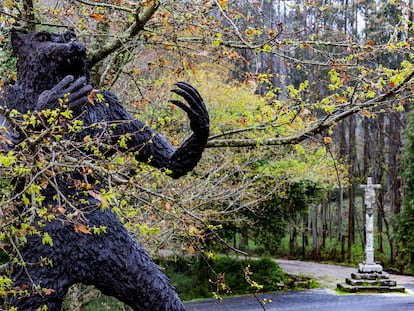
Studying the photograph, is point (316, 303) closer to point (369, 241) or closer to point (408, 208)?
point (369, 241)

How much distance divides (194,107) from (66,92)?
2.07 ft

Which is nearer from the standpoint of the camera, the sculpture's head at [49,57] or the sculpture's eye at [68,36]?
the sculpture's head at [49,57]

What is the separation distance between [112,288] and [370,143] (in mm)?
20242

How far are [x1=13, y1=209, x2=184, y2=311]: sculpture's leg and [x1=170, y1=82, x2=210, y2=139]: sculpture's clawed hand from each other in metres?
0.68

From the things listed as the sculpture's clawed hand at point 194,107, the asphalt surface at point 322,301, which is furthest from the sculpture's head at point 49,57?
the asphalt surface at point 322,301

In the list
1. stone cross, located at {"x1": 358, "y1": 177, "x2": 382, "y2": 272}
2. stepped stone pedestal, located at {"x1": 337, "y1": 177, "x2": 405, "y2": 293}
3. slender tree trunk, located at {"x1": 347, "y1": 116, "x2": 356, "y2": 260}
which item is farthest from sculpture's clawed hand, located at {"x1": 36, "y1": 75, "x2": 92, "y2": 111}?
slender tree trunk, located at {"x1": 347, "y1": 116, "x2": 356, "y2": 260}

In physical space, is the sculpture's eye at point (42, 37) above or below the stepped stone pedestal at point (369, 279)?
above

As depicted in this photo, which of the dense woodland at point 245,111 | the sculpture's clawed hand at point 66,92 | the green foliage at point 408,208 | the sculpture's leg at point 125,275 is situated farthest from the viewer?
the green foliage at point 408,208

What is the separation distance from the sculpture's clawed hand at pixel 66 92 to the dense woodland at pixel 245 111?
20 centimetres

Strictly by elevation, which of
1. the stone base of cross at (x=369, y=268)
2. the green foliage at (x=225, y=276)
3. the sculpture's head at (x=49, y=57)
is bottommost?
the green foliage at (x=225, y=276)

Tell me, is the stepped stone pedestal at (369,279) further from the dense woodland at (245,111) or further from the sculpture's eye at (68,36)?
the sculpture's eye at (68,36)

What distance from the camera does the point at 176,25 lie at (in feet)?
14.1

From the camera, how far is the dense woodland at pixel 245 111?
3562mm

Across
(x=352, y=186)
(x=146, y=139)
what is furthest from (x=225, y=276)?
(x=146, y=139)
